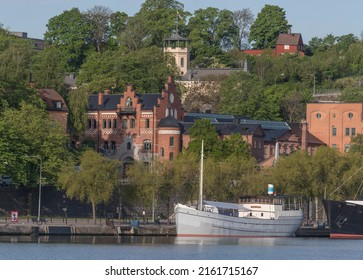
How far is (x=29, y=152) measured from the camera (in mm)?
134500

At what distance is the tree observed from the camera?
12962 centimetres

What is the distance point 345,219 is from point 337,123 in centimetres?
5827

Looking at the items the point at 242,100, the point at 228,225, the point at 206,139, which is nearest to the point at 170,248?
the point at 228,225

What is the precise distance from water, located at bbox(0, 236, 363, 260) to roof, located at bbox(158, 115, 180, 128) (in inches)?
1625

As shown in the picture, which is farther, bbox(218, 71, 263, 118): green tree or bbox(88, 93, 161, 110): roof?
bbox(218, 71, 263, 118): green tree

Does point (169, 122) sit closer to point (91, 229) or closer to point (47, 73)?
point (47, 73)

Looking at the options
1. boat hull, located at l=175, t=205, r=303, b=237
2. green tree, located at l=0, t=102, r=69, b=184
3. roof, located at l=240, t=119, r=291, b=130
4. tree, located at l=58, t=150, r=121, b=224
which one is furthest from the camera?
roof, located at l=240, t=119, r=291, b=130

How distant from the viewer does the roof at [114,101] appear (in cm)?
16751

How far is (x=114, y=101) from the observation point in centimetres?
17088

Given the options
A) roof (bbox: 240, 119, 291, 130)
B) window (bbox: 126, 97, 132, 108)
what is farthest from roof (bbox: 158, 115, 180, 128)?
roof (bbox: 240, 119, 291, 130)

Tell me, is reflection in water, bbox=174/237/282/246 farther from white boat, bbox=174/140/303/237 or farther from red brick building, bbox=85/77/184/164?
red brick building, bbox=85/77/184/164

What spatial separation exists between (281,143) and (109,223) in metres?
52.8
